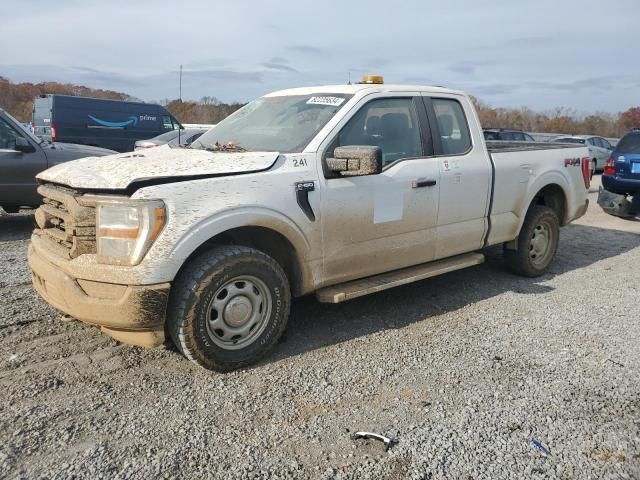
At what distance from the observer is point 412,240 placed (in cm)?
453

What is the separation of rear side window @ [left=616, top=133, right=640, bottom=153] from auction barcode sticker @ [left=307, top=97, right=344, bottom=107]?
316 inches

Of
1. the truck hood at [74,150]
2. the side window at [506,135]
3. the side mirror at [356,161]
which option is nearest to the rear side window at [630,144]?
the side window at [506,135]

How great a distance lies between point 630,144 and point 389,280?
819 centimetres

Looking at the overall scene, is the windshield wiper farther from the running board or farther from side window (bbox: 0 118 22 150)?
side window (bbox: 0 118 22 150)

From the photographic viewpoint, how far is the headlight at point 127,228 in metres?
3.17

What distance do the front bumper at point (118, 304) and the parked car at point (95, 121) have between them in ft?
43.0

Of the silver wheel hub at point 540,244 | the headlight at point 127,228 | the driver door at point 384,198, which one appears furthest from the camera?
the silver wheel hub at point 540,244

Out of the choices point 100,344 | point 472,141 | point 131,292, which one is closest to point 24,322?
point 100,344

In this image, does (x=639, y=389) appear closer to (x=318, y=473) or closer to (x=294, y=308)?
(x=318, y=473)

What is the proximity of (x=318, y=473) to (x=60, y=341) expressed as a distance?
2289mm

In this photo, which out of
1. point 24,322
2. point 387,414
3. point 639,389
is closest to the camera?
point 387,414

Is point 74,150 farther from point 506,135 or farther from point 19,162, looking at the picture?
point 506,135

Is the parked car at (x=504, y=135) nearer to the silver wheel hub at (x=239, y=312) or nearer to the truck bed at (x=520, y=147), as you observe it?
the truck bed at (x=520, y=147)

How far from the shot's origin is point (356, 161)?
3.76 meters
